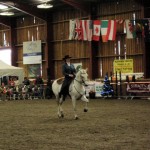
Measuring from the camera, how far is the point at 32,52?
4006 centimetres

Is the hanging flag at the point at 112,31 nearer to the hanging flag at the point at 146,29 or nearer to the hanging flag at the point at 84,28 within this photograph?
the hanging flag at the point at 84,28

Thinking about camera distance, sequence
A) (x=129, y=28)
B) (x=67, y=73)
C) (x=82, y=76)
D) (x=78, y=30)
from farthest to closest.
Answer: (x=78, y=30) < (x=129, y=28) < (x=67, y=73) < (x=82, y=76)

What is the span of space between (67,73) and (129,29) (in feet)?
52.8

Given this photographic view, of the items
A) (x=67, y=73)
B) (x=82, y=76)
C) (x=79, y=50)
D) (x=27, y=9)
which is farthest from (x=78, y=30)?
(x=82, y=76)

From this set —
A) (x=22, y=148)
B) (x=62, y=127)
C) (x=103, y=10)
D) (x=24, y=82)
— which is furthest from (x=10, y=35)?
(x=22, y=148)

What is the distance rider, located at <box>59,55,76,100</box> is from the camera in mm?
15938

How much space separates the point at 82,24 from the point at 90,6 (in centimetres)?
199

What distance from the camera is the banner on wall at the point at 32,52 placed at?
39.5 meters

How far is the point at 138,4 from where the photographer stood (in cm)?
3134

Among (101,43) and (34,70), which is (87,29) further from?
(34,70)

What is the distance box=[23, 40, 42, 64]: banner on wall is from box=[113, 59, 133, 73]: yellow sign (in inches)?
349

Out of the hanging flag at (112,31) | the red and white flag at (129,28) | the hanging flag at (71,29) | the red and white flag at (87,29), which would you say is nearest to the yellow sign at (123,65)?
the hanging flag at (112,31)

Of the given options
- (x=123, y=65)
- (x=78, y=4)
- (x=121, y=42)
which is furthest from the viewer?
(x=78, y=4)

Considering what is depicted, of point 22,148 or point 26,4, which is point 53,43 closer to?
point 26,4
